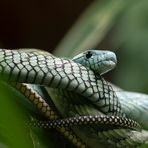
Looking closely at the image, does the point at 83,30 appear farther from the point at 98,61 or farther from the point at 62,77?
the point at 62,77

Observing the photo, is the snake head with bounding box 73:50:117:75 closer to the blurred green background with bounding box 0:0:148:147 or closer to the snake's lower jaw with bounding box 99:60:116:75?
the snake's lower jaw with bounding box 99:60:116:75

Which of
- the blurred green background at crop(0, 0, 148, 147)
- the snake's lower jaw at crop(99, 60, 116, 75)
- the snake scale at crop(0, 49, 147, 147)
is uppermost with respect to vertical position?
the snake's lower jaw at crop(99, 60, 116, 75)

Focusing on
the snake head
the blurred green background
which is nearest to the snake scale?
the snake head

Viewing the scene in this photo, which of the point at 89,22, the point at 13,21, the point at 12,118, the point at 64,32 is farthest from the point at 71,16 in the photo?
the point at 12,118

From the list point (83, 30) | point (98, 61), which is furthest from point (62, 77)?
point (83, 30)

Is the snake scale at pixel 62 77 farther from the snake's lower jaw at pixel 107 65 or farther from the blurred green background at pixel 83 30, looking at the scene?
the blurred green background at pixel 83 30
